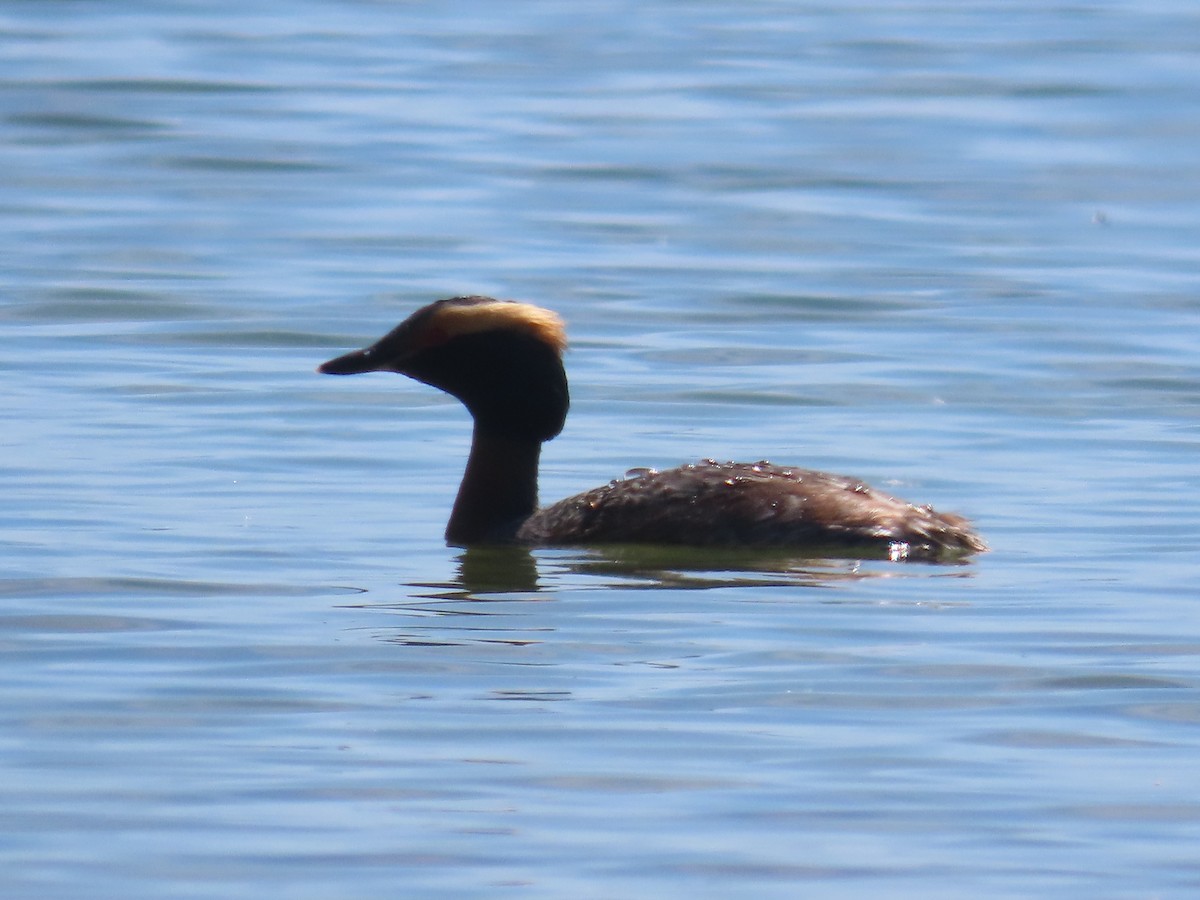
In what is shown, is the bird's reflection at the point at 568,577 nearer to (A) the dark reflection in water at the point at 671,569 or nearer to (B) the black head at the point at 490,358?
(A) the dark reflection in water at the point at 671,569

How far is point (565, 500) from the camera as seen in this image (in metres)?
12.7

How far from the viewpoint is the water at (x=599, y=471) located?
7.65 meters

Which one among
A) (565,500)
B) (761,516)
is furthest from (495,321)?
(761,516)

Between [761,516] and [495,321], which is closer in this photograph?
[761,516]

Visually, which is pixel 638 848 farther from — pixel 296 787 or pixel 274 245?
pixel 274 245

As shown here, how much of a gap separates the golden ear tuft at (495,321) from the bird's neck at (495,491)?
1.66 feet

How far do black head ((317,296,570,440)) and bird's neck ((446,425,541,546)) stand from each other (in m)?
0.08

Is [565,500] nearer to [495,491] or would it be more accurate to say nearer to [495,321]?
[495,491]

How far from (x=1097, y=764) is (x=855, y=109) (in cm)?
2416

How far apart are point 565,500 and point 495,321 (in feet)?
2.79

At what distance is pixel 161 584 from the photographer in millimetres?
11133

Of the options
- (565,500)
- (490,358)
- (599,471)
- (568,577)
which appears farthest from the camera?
(599,471)

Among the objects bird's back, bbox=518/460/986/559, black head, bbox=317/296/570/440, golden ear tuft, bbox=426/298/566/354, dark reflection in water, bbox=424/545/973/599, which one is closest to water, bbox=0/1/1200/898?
dark reflection in water, bbox=424/545/973/599

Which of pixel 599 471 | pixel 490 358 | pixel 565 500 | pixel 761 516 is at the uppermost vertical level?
pixel 490 358
